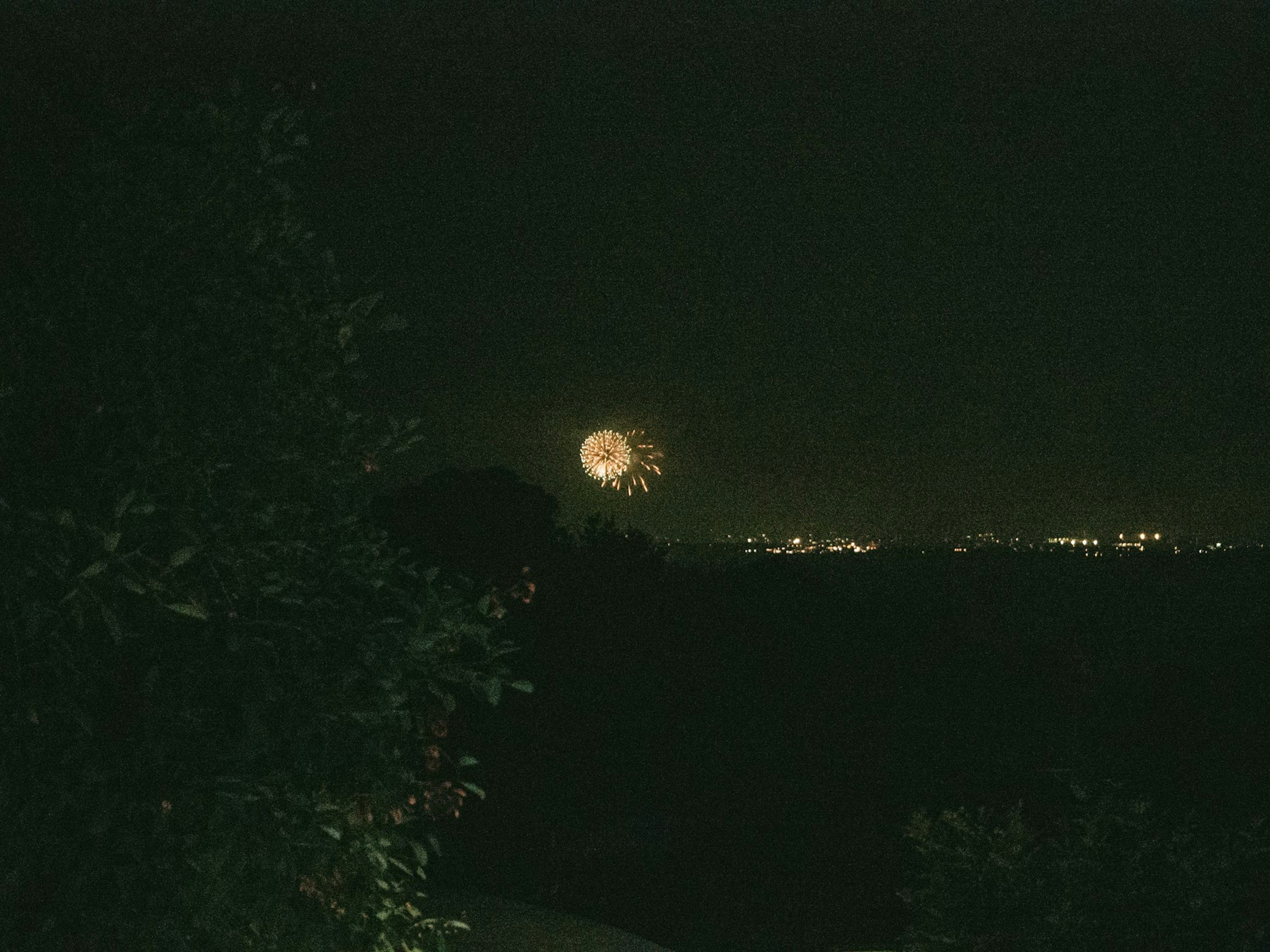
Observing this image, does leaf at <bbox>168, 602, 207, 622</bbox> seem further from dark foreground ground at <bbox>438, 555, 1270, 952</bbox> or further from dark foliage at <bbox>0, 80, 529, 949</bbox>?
dark foreground ground at <bbox>438, 555, 1270, 952</bbox>

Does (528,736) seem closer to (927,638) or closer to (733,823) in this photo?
(733,823)

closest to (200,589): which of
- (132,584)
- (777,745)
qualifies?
(132,584)

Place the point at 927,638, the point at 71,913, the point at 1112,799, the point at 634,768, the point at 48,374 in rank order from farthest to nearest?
1. the point at 927,638
2. the point at 634,768
3. the point at 1112,799
4. the point at 48,374
5. the point at 71,913

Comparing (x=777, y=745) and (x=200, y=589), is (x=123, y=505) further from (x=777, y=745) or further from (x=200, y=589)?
(x=777, y=745)

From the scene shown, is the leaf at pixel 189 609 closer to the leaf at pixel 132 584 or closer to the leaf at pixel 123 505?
the leaf at pixel 132 584

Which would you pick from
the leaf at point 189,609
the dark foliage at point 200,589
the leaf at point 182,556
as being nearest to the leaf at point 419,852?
the dark foliage at point 200,589

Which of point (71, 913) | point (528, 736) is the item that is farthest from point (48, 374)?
point (528, 736)

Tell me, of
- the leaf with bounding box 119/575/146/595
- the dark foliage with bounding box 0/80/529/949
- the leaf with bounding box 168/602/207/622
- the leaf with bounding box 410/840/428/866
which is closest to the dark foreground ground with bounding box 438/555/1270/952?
the leaf with bounding box 410/840/428/866
